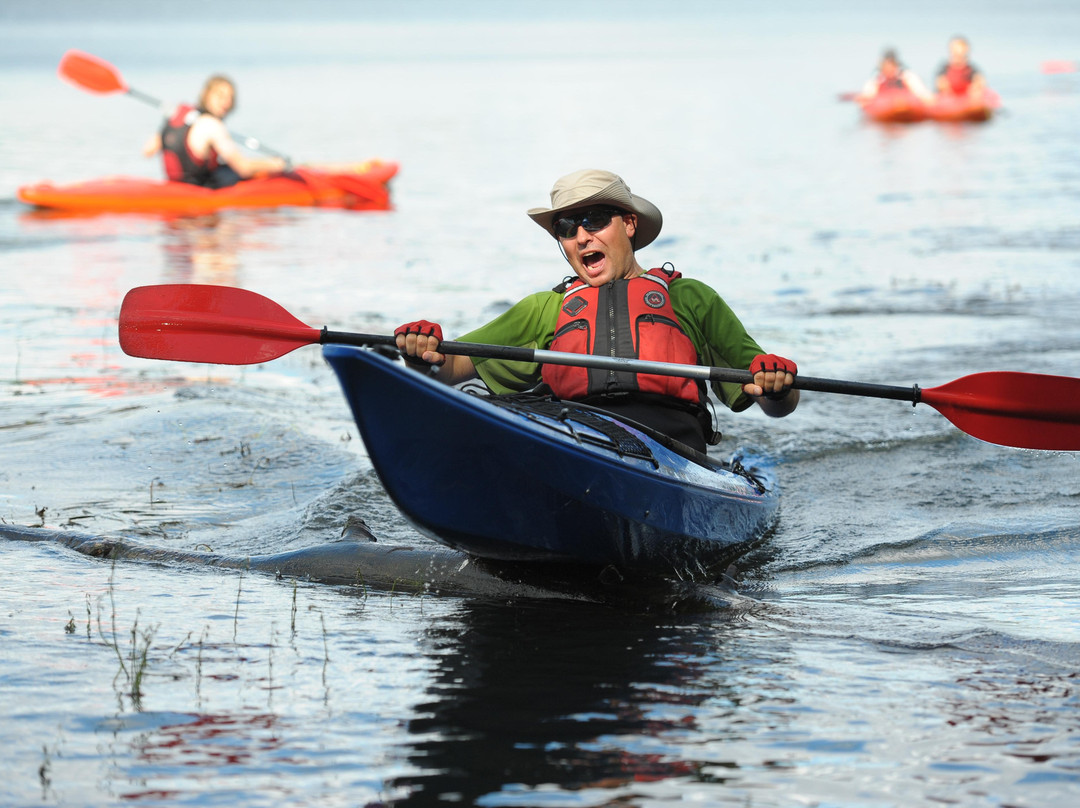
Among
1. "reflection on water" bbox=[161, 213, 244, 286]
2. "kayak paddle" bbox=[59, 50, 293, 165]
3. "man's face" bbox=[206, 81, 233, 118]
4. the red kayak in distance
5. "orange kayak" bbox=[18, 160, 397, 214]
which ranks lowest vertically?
"reflection on water" bbox=[161, 213, 244, 286]

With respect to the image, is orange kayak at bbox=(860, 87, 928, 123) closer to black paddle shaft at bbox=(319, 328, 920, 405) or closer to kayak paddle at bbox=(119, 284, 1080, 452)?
kayak paddle at bbox=(119, 284, 1080, 452)

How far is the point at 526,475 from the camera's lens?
4.32 metres

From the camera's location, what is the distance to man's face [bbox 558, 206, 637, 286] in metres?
5.09

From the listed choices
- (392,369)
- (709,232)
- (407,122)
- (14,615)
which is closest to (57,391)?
(14,615)

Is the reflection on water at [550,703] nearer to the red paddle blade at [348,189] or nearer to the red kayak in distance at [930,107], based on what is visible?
the red paddle blade at [348,189]

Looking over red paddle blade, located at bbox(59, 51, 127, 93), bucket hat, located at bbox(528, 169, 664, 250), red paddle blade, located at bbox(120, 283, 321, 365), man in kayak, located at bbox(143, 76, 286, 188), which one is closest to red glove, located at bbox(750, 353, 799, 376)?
bucket hat, located at bbox(528, 169, 664, 250)

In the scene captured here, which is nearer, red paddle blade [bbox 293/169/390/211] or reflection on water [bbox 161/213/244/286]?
reflection on water [bbox 161/213/244/286]

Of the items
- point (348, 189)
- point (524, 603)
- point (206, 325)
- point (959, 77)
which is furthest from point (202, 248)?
point (959, 77)

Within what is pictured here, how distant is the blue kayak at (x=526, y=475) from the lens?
4031mm

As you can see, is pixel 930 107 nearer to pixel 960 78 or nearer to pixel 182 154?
pixel 960 78

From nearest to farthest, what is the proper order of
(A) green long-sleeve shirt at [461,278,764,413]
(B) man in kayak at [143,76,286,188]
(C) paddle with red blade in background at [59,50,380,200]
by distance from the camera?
1. (A) green long-sleeve shirt at [461,278,764,413]
2. (B) man in kayak at [143,76,286,188]
3. (C) paddle with red blade in background at [59,50,380,200]

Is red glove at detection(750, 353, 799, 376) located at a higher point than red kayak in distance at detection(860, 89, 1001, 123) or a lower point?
lower

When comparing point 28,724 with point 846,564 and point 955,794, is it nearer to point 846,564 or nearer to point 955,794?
point 955,794

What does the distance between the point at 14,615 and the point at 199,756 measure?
129 centimetres
